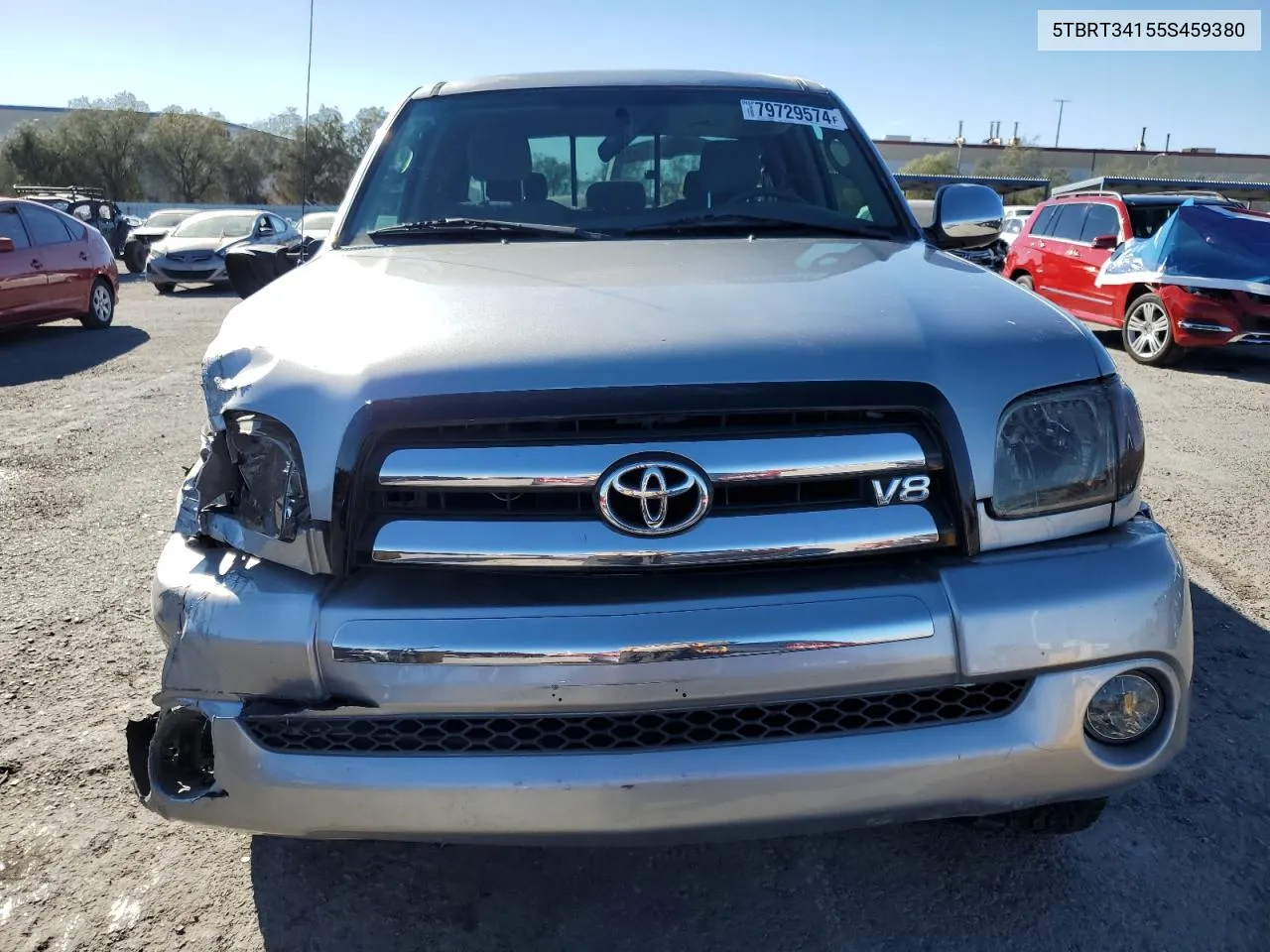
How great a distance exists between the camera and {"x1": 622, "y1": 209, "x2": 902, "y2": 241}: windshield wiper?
275 centimetres

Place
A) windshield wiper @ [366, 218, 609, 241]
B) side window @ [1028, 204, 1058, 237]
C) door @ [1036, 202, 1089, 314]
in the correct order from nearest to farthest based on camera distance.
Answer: windshield wiper @ [366, 218, 609, 241] → door @ [1036, 202, 1089, 314] → side window @ [1028, 204, 1058, 237]

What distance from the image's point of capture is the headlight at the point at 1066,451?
5.89 ft

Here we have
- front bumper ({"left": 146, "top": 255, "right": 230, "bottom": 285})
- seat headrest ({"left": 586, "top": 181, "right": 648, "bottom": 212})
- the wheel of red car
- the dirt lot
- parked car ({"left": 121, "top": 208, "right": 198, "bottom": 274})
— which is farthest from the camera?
parked car ({"left": 121, "top": 208, "right": 198, "bottom": 274})

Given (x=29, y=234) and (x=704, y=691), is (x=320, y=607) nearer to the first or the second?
(x=704, y=691)

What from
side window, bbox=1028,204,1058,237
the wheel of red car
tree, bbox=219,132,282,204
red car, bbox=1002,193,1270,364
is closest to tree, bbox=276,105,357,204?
red car, bbox=1002,193,1270,364

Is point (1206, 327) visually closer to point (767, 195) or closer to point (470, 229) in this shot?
point (767, 195)

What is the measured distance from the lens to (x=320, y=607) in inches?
65.3

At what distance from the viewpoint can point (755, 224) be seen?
9.12ft

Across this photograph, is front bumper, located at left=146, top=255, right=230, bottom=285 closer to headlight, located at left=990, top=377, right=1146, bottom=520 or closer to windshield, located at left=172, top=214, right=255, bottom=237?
windshield, located at left=172, top=214, right=255, bottom=237

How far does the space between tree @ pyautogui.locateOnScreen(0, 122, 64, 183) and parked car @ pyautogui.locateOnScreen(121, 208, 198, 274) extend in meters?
28.2

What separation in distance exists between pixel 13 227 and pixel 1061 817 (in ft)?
37.9

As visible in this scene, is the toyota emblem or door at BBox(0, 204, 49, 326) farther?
door at BBox(0, 204, 49, 326)

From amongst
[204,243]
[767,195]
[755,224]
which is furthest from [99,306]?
[755,224]

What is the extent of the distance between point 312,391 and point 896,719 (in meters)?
1.21
